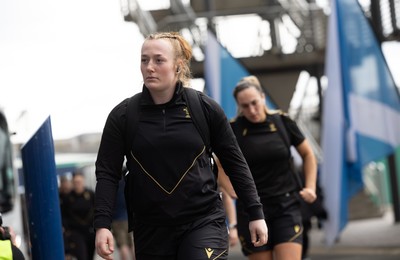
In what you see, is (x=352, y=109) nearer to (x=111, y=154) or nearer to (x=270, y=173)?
(x=270, y=173)

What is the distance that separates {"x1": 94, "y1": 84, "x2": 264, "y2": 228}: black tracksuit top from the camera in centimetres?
514

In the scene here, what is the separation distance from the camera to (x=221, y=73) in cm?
1780

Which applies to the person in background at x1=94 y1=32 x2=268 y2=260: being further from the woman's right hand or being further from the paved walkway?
the paved walkway

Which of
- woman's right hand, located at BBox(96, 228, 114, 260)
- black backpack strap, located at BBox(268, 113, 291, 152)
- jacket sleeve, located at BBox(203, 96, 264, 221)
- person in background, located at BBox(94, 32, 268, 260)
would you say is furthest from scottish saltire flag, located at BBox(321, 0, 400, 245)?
woman's right hand, located at BBox(96, 228, 114, 260)

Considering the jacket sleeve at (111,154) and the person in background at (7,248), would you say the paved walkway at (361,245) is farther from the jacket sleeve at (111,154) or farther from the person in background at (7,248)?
the jacket sleeve at (111,154)

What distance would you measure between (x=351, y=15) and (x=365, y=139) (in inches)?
84.1

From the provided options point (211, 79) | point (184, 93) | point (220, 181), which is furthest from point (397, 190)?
point (184, 93)

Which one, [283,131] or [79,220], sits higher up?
[283,131]

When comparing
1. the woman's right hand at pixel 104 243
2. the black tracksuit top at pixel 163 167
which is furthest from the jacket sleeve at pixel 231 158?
the woman's right hand at pixel 104 243

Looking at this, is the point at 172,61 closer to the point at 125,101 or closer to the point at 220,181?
the point at 125,101

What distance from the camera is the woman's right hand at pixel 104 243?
491 centimetres

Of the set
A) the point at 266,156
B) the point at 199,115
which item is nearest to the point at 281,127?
the point at 266,156

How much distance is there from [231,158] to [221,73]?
12.5m

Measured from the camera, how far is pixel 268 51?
25.9 metres
